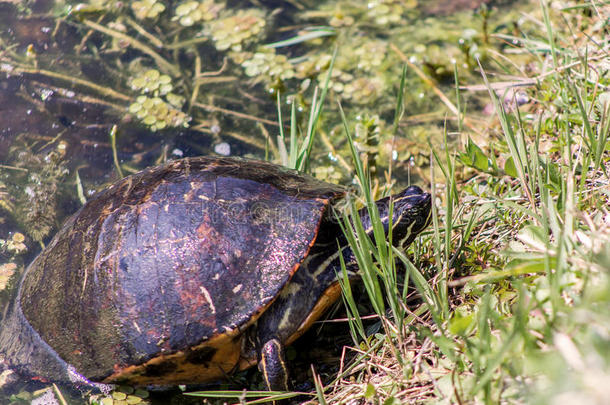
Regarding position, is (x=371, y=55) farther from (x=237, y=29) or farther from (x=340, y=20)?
(x=237, y=29)

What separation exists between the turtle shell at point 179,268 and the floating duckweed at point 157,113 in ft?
5.42

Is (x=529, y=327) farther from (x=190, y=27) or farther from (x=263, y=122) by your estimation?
(x=190, y=27)

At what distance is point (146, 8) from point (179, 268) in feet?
12.2

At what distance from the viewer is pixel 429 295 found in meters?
2.57

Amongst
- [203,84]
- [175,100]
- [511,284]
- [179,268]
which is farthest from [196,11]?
[511,284]

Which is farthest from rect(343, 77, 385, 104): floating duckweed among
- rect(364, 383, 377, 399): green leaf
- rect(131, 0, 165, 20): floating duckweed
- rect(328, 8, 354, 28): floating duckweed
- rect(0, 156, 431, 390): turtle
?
rect(364, 383, 377, 399): green leaf

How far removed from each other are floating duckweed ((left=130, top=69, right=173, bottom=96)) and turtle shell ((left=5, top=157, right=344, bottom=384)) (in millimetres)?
1977

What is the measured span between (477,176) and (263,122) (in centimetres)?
189

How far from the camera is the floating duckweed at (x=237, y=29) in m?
5.11

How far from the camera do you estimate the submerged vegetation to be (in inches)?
90.2

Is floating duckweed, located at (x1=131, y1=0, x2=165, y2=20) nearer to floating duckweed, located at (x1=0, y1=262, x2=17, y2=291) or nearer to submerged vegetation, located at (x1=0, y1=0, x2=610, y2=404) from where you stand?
submerged vegetation, located at (x1=0, y1=0, x2=610, y2=404)

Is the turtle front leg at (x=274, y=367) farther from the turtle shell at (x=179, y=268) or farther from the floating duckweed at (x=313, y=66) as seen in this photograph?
the floating duckweed at (x=313, y=66)

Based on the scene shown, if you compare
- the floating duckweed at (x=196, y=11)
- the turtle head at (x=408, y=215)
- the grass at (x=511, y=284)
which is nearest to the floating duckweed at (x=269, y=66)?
the floating duckweed at (x=196, y=11)

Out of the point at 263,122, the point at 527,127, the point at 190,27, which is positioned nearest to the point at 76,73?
the point at 190,27
